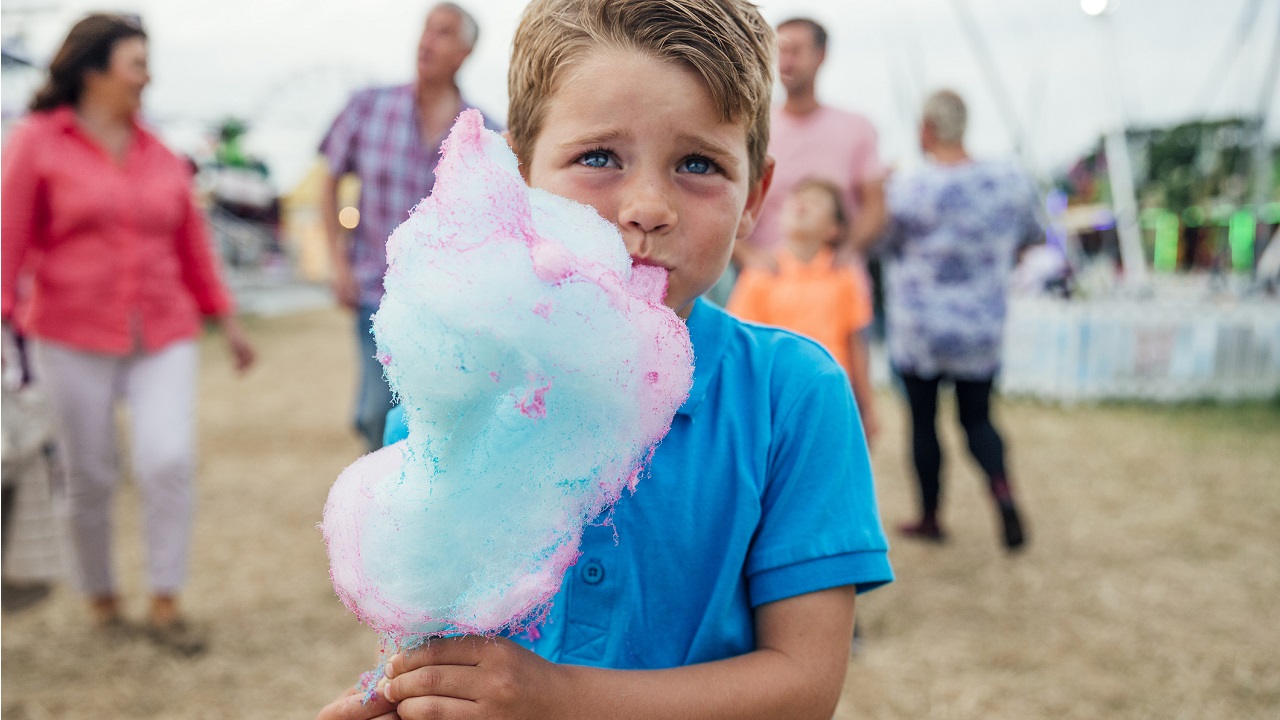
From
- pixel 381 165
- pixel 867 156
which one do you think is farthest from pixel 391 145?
pixel 867 156

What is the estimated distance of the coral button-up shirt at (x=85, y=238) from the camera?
286cm

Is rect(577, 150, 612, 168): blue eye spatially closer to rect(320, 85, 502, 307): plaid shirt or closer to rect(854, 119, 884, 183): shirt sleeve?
rect(320, 85, 502, 307): plaid shirt

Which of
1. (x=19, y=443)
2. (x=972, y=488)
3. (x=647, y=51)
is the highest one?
(x=647, y=51)

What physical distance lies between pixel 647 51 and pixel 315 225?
91.6 feet

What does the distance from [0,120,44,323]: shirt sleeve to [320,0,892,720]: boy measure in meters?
2.50

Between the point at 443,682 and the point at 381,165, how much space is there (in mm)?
2900

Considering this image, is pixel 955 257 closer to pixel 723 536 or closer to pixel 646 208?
pixel 723 536

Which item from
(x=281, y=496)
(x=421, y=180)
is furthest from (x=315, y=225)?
(x=421, y=180)

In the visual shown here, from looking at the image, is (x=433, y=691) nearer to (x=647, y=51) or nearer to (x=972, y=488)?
(x=647, y=51)

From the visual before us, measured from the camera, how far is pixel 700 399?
0.99 meters

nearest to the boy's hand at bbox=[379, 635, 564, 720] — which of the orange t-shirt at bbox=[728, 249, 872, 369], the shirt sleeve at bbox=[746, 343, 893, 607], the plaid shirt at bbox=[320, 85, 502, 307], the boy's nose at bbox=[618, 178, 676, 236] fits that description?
the shirt sleeve at bbox=[746, 343, 893, 607]

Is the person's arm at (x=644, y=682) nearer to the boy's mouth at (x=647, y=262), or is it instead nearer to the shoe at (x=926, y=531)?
the boy's mouth at (x=647, y=262)

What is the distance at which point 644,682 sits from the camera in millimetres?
871

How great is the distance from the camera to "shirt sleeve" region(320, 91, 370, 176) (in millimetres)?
3467
